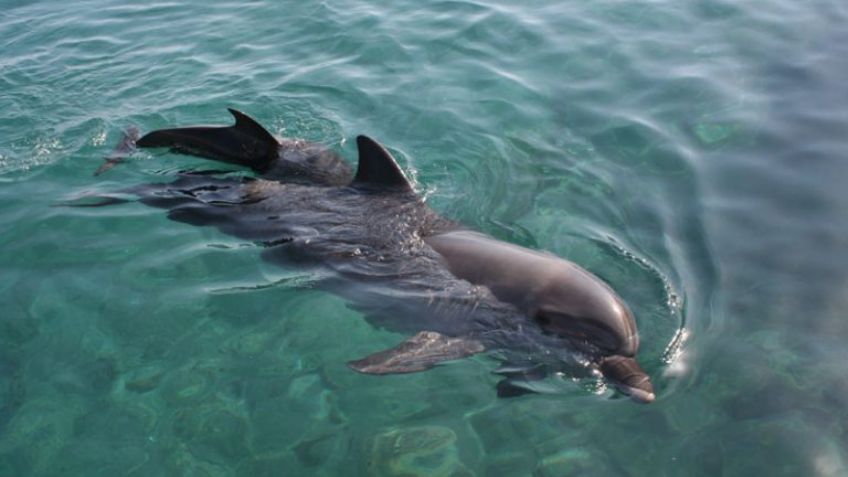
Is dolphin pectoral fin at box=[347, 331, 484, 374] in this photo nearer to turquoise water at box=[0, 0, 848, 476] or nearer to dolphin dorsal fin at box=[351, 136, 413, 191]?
turquoise water at box=[0, 0, 848, 476]

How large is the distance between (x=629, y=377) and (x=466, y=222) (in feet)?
9.93

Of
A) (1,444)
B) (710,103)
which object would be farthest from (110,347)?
(710,103)

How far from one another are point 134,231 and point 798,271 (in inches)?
285

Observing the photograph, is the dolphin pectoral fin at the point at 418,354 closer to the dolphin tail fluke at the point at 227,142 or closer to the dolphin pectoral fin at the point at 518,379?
the dolphin pectoral fin at the point at 518,379

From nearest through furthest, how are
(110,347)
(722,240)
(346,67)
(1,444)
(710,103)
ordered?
(1,444) → (110,347) → (722,240) → (710,103) → (346,67)

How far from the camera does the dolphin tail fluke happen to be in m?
9.28

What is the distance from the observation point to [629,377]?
6457 millimetres

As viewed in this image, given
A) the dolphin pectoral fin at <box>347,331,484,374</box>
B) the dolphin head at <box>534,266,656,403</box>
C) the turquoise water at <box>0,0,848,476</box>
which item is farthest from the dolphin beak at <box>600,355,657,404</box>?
the dolphin pectoral fin at <box>347,331,484,374</box>

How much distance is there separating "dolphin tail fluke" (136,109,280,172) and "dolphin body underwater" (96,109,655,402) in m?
0.02

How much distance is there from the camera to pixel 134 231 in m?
8.91

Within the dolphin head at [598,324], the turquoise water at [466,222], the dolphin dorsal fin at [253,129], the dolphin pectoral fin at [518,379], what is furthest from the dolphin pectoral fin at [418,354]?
the dolphin dorsal fin at [253,129]

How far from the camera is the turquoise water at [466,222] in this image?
20.6 feet

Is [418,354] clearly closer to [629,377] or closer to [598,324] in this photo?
[598,324]

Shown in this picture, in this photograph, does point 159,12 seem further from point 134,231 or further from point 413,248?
point 413,248
